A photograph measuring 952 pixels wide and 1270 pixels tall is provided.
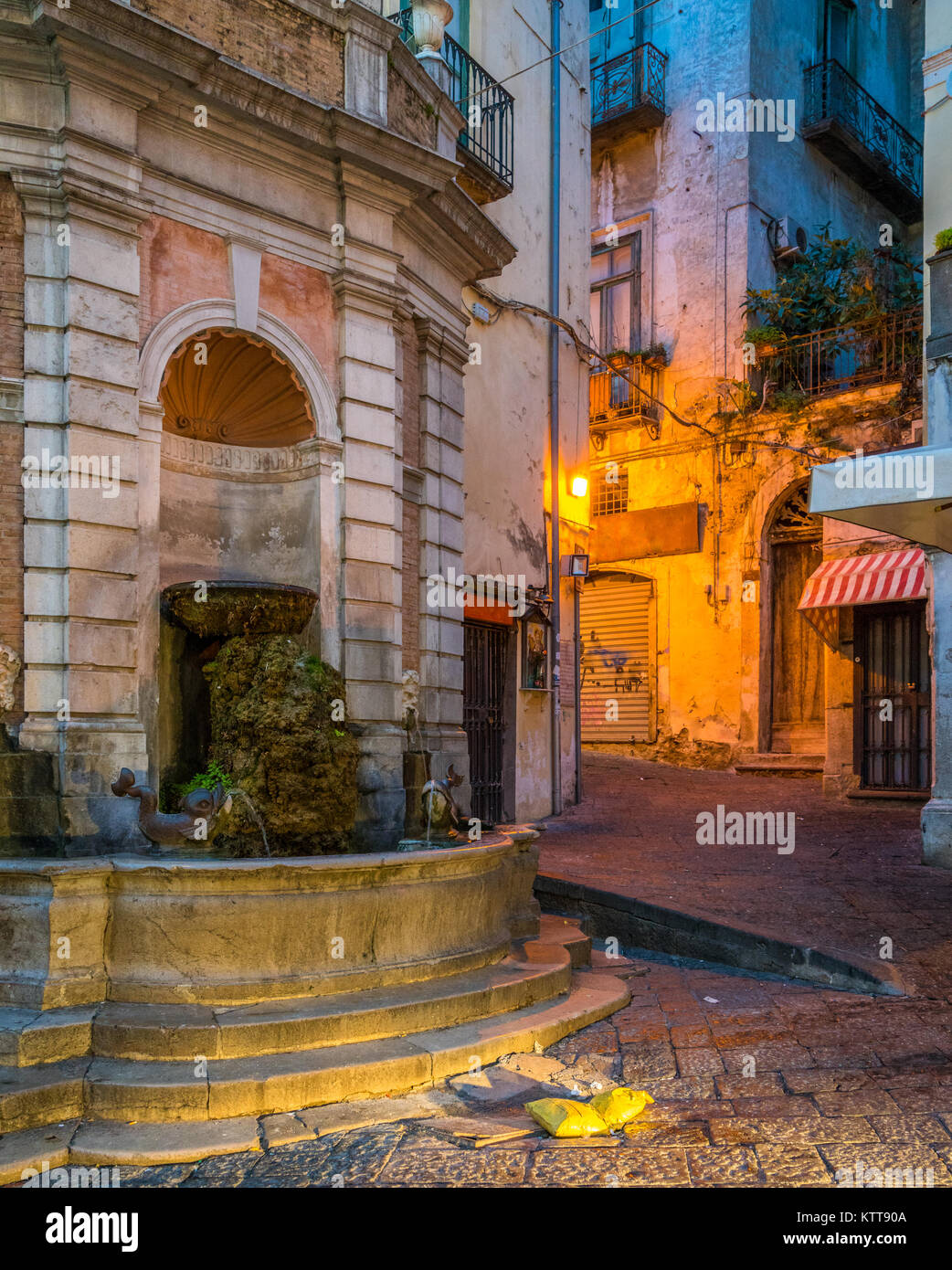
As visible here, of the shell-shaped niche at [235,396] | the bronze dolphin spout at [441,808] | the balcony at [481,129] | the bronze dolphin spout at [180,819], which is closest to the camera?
the bronze dolphin spout at [180,819]

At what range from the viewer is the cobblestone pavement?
13.1 ft

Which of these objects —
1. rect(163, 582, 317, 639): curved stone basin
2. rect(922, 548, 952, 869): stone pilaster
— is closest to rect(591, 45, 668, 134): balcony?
rect(922, 548, 952, 869): stone pilaster

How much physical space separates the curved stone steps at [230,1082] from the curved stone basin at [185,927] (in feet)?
1.29

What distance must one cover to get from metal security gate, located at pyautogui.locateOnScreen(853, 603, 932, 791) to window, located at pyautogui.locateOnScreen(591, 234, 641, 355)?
6903 mm

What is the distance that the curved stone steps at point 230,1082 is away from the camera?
4414mm

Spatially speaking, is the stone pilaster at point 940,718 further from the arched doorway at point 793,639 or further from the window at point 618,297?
the window at point 618,297

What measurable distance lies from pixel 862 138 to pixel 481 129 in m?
10.9

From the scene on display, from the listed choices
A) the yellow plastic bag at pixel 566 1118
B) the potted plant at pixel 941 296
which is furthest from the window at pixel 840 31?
the yellow plastic bag at pixel 566 1118

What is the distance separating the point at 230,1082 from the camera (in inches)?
177

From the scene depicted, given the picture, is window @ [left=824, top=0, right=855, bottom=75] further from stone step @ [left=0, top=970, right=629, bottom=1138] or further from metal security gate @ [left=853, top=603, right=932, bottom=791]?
stone step @ [left=0, top=970, right=629, bottom=1138]

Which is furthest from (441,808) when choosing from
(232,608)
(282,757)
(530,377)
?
(530,377)

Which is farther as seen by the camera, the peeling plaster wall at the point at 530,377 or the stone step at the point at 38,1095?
the peeling plaster wall at the point at 530,377
